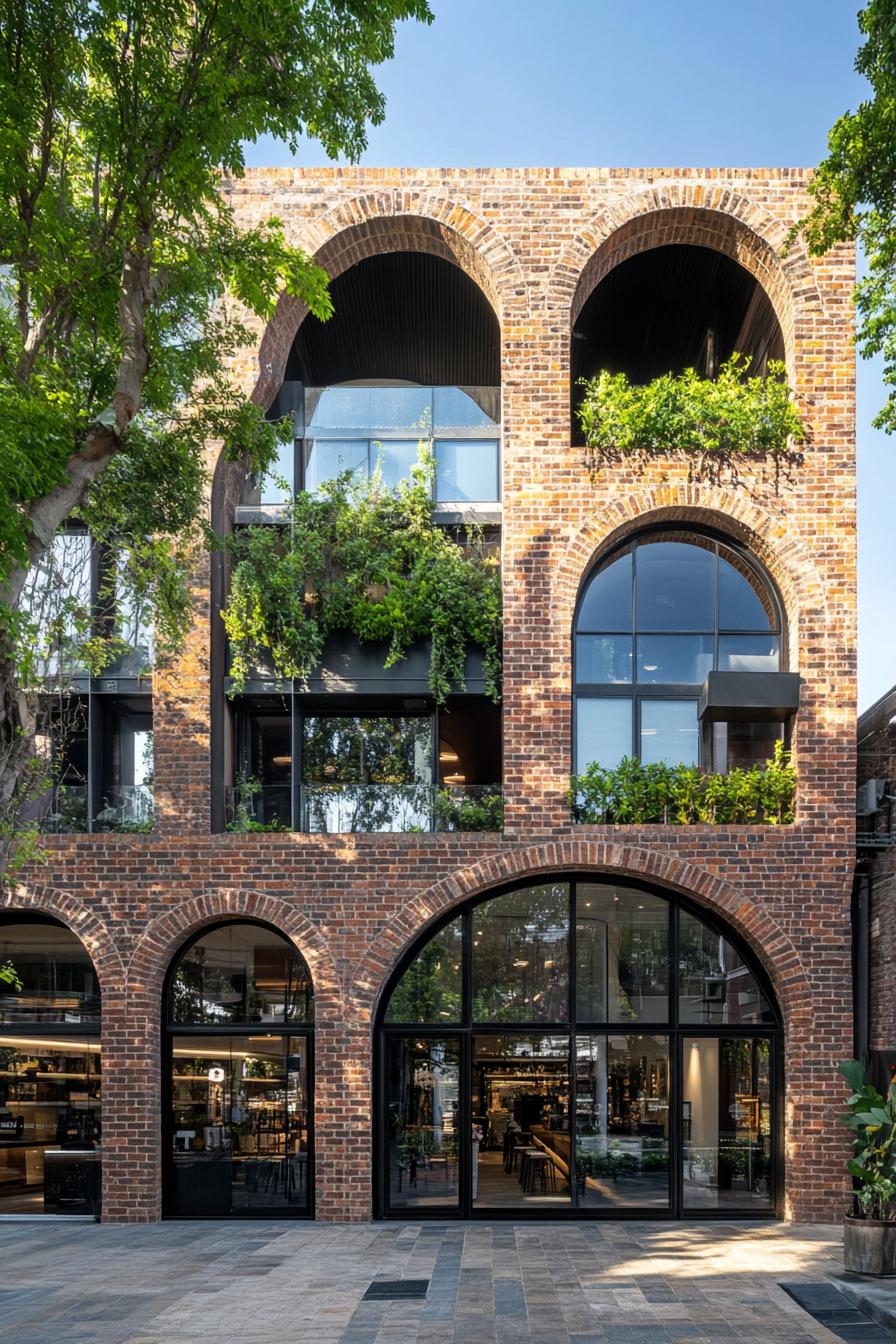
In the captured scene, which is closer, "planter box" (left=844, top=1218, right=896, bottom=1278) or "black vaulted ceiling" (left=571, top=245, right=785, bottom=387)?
"planter box" (left=844, top=1218, right=896, bottom=1278)

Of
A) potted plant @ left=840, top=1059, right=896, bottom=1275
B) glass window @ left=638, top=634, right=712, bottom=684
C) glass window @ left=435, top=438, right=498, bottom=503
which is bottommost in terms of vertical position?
potted plant @ left=840, top=1059, right=896, bottom=1275

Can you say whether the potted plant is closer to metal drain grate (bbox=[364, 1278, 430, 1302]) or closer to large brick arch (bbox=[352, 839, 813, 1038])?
large brick arch (bbox=[352, 839, 813, 1038])

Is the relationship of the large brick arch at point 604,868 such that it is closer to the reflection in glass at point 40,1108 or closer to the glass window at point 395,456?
the reflection in glass at point 40,1108

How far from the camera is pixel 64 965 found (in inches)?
607

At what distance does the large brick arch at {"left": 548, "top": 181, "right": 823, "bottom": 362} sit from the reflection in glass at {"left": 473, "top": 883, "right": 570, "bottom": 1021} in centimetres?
756

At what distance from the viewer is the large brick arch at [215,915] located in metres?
14.4

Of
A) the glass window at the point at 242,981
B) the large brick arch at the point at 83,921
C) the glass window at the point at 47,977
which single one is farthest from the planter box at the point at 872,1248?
the glass window at the point at 47,977

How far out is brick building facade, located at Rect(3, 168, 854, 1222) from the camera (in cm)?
1420

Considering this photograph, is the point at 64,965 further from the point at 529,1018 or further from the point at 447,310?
the point at 447,310

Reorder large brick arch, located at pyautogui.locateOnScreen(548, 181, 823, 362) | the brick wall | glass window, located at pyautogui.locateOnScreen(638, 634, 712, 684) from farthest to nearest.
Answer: glass window, located at pyautogui.locateOnScreen(638, 634, 712, 684), large brick arch, located at pyautogui.locateOnScreen(548, 181, 823, 362), the brick wall

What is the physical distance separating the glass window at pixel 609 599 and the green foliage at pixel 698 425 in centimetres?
141

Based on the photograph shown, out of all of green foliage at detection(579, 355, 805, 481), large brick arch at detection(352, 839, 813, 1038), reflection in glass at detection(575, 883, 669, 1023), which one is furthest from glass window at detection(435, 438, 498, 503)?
reflection in glass at detection(575, 883, 669, 1023)

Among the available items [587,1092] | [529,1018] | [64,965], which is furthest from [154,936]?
[587,1092]

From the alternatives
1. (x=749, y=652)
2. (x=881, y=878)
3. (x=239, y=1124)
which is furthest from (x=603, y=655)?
(x=239, y=1124)
